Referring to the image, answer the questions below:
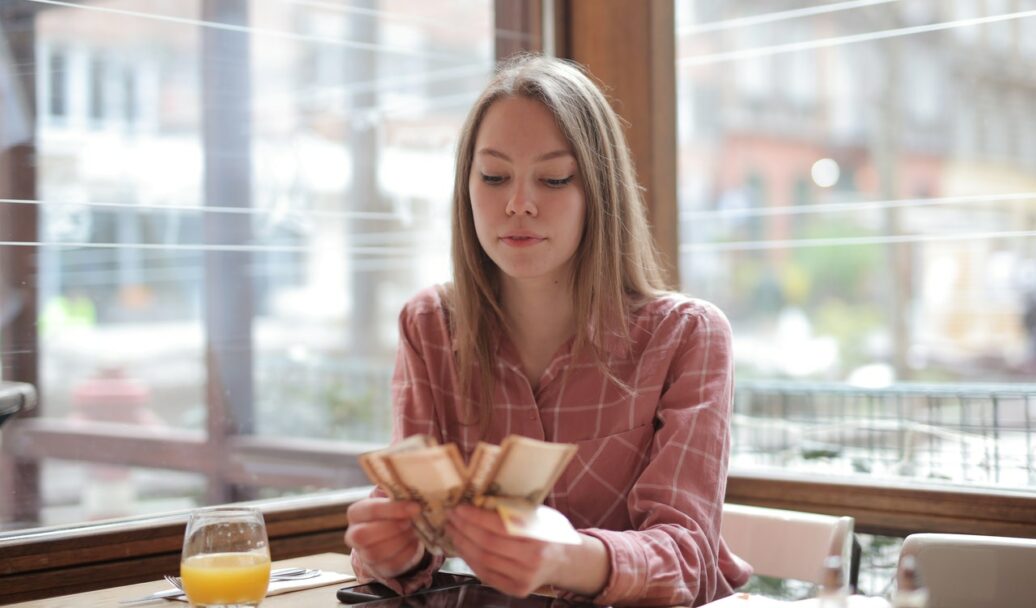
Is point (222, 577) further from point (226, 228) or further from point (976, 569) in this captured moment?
point (226, 228)

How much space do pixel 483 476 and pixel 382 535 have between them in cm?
21

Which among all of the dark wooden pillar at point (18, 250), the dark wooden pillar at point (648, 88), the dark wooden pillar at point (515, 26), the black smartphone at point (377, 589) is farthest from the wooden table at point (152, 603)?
the dark wooden pillar at point (515, 26)

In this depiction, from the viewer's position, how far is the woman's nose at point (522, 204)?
1.58 meters

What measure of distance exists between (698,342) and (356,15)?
1344 mm

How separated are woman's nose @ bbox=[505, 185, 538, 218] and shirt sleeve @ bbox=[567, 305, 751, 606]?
29 centimetres

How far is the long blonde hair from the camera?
5.47 feet

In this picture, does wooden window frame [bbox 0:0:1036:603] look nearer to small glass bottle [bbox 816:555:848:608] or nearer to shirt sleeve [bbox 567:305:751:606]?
shirt sleeve [bbox 567:305:751:606]

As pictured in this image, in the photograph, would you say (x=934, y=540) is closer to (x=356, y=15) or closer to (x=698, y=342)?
(x=698, y=342)

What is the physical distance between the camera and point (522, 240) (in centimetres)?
159

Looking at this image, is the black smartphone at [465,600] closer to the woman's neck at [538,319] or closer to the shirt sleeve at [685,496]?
the shirt sleeve at [685,496]

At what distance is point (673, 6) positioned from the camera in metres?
2.61

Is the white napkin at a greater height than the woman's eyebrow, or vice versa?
the woman's eyebrow

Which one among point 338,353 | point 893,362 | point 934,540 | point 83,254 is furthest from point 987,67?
point 83,254

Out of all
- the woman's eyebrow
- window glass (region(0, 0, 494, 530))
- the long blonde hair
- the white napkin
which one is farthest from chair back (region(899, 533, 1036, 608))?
window glass (region(0, 0, 494, 530))
